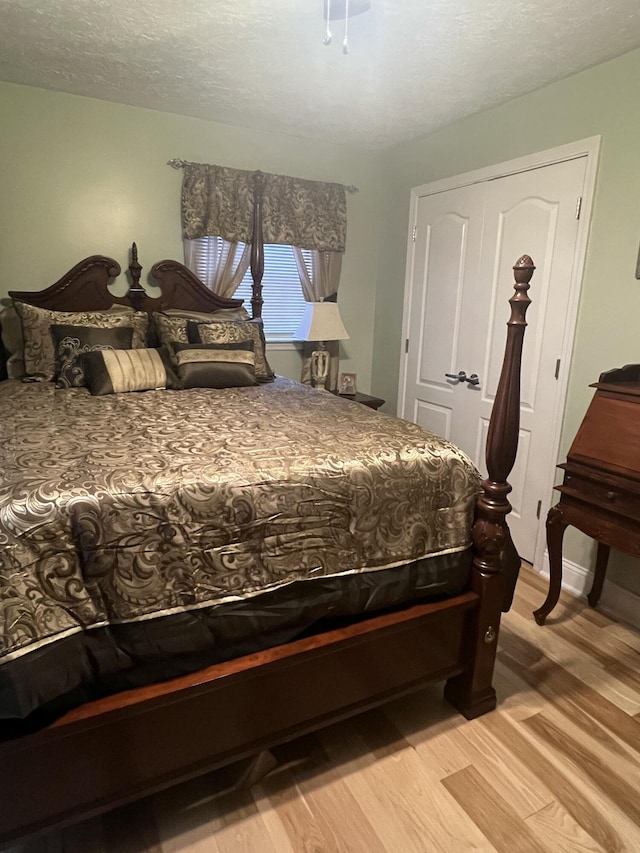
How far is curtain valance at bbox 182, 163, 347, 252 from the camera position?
3301 mm

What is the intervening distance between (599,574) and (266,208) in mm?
2846

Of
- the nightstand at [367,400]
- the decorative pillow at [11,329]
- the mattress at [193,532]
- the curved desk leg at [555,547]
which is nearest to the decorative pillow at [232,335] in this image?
the nightstand at [367,400]

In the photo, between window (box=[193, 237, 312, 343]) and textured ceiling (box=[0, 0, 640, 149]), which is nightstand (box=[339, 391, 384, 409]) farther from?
textured ceiling (box=[0, 0, 640, 149])

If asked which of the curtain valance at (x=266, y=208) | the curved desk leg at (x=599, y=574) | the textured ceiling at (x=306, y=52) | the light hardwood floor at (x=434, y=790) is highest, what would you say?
the textured ceiling at (x=306, y=52)

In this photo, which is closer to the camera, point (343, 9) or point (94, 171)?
point (343, 9)

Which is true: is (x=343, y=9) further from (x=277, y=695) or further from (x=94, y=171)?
(x=277, y=695)

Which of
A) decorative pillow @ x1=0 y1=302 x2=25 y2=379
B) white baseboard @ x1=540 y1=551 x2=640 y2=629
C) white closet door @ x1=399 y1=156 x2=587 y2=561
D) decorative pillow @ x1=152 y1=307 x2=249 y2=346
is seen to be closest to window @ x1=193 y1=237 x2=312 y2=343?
decorative pillow @ x1=152 y1=307 x2=249 y2=346

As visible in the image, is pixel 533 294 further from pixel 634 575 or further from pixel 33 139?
pixel 33 139

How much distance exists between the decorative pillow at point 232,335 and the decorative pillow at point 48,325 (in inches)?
11.5

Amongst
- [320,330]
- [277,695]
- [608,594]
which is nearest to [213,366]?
[320,330]

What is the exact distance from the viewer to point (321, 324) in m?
3.58

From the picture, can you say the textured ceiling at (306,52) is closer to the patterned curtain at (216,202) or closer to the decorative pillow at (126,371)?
the patterned curtain at (216,202)

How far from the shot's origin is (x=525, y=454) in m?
2.87

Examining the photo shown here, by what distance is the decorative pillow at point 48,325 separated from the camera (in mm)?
2729
